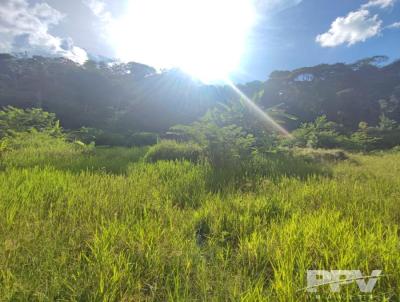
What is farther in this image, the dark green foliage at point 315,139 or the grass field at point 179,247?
the dark green foliage at point 315,139

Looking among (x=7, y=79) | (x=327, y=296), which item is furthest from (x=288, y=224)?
(x=7, y=79)

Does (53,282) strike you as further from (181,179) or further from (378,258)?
(181,179)

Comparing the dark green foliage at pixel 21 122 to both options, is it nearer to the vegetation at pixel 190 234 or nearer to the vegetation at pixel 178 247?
the vegetation at pixel 190 234

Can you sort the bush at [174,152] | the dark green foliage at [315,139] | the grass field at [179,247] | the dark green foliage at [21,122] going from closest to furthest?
the grass field at [179,247]
the bush at [174,152]
the dark green foliage at [21,122]
the dark green foliage at [315,139]

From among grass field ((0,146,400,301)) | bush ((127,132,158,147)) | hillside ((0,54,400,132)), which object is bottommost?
grass field ((0,146,400,301))

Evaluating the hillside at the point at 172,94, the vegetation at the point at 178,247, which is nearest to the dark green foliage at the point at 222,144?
the vegetation at the point at 178,247

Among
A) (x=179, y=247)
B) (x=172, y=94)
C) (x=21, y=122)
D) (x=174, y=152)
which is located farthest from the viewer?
(x=172, y=94)

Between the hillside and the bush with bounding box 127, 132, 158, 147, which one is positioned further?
the hillside

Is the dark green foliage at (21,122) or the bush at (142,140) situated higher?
the dark green foliage at (21,122)

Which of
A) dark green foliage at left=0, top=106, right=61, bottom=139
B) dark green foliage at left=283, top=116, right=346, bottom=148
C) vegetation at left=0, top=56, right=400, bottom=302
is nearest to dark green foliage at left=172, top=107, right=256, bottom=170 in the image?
vegetation at left=0, top=56, right=400, bottom=302

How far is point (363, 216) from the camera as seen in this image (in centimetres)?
309

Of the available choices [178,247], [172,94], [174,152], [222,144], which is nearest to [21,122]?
[174,152]

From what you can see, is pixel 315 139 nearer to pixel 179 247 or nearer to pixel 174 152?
pixel 174 152

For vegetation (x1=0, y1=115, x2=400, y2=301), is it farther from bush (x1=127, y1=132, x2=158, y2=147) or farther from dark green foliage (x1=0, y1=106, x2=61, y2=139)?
bush (x1=127, y1=132, x2=158, y2=147)
